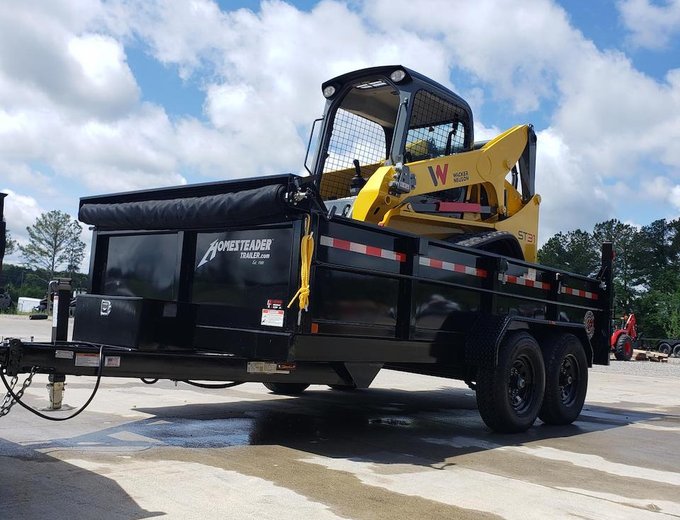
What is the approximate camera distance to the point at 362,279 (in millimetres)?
5766

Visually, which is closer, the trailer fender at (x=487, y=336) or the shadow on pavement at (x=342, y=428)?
the shadow on pavement at (x=342, y=428)

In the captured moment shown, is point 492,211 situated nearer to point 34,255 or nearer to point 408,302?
point 408,302

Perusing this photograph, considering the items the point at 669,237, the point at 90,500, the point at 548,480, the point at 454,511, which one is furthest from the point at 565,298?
the point at 669,237

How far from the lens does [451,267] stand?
267 inches

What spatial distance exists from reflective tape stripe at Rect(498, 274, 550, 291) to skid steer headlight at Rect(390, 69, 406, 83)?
238 cm

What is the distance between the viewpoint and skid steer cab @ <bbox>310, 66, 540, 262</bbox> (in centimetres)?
686

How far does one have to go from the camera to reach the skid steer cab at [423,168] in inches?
270

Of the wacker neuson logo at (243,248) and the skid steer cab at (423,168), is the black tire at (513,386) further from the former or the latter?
the wacker neuson logo at (243,248)

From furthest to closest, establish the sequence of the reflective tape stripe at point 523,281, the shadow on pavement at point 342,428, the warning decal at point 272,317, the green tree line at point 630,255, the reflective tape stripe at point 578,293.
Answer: the green tree line at point 630,255 → the reflective tape stripe at point 578,293 → the reflective tape stripe at point 523,281 → the shadow on pavement at point 342,428 → the warning decal at point 272,317

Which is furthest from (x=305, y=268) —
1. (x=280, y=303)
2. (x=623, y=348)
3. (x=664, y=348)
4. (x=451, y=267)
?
(x=664, y=348)

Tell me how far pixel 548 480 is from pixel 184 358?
288cm

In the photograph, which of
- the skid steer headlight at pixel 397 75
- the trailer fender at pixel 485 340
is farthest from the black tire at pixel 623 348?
the skid steer headlight at pixel 397 75

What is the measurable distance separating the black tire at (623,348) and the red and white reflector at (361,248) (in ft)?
69.6

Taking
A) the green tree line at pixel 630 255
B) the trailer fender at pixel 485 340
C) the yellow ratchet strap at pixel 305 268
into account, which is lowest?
the trailer fender at pixel 485 340
